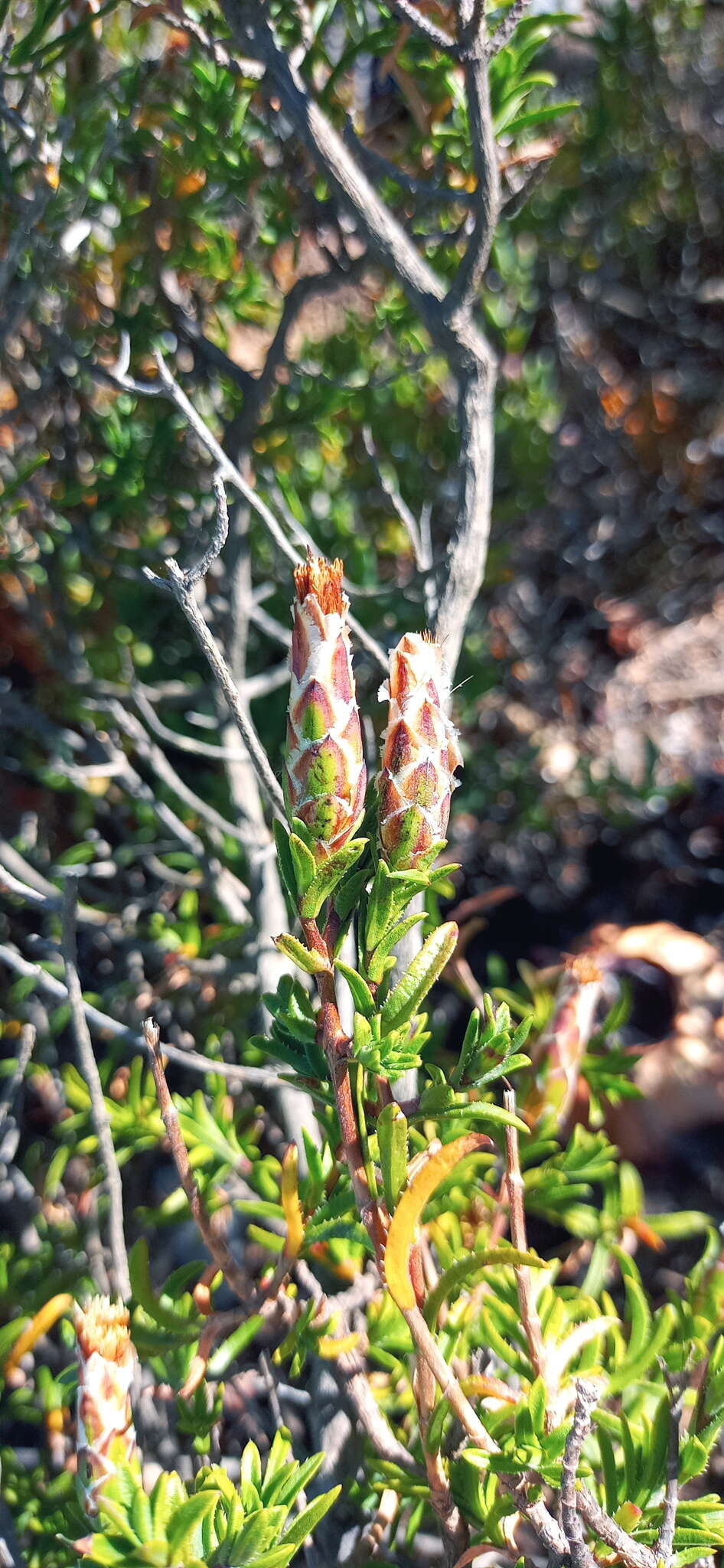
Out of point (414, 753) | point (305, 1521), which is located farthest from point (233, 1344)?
point (414, 753)

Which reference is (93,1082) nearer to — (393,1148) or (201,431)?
(393,1148)

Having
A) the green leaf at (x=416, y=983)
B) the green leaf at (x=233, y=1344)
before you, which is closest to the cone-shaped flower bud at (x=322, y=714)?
the green leaf at (x=416, y=983)

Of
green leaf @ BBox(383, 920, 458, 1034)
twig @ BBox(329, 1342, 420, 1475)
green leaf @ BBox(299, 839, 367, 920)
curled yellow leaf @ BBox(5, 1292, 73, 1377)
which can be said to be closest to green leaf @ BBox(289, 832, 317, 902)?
green leaf @ BBox(299, 839, 367, 920)

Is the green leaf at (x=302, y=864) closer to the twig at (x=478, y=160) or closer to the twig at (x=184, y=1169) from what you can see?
the twig at (x=184, y=1169)

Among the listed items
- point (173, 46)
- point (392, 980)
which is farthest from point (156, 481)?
point (392, 980)

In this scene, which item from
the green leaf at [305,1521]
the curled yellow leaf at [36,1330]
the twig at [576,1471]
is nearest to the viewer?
the twig at [576,1471]

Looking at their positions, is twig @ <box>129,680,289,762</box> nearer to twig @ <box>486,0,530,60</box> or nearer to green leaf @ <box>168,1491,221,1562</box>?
twig @ <box>486,0,530,60</box>
